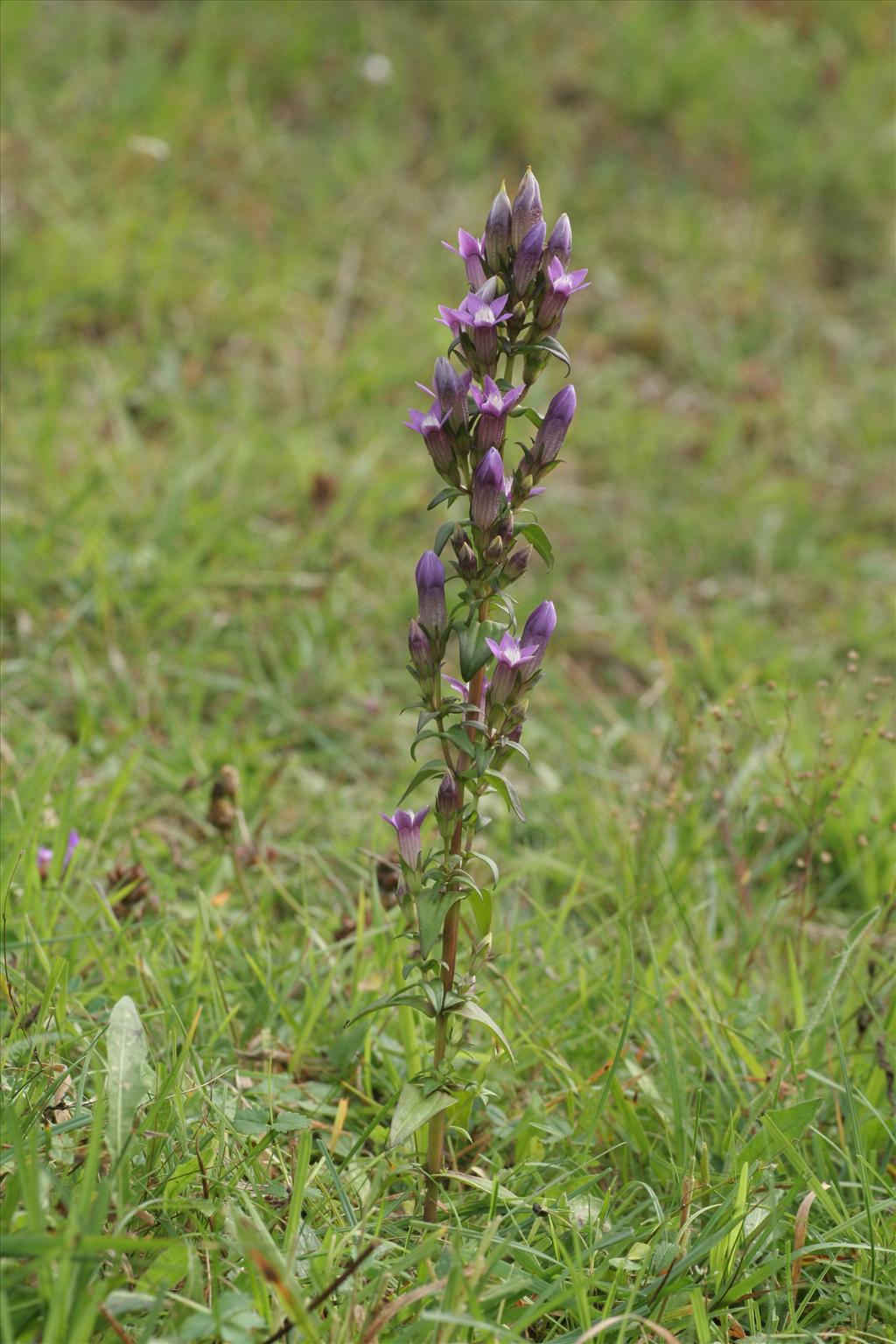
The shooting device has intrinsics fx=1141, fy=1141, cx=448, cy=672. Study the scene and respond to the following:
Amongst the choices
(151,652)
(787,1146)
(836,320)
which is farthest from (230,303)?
(787,1146)

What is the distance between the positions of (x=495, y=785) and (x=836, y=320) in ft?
16.5

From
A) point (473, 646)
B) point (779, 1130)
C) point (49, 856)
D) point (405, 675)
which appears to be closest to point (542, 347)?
point (473, 646)

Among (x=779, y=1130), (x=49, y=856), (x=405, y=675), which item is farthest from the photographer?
(x=405, y=675)

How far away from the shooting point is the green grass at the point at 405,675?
1.55m

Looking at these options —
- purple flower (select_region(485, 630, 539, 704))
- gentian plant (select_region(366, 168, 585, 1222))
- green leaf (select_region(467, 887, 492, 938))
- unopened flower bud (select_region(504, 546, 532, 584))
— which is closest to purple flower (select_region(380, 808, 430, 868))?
gentian plant (select_region(366, 168, 585, 1222))

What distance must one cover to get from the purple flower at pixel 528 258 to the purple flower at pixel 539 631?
1.40ft

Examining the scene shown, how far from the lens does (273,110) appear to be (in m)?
5.59

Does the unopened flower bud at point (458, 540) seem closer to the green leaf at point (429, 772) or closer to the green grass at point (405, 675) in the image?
the green leaf at point (429, 772)

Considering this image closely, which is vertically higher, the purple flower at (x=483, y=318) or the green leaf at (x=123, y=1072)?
the purple flower at (x=483, y=318)

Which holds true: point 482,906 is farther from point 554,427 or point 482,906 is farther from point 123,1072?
point 554,427

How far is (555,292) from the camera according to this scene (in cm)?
150

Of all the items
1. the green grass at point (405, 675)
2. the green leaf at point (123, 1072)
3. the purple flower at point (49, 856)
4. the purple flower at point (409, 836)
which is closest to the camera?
the green leaf at point (123, 1072)

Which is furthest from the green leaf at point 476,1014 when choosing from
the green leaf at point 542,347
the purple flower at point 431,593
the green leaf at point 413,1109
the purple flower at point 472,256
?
the purple flower at point 472,256

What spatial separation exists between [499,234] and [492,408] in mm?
238
